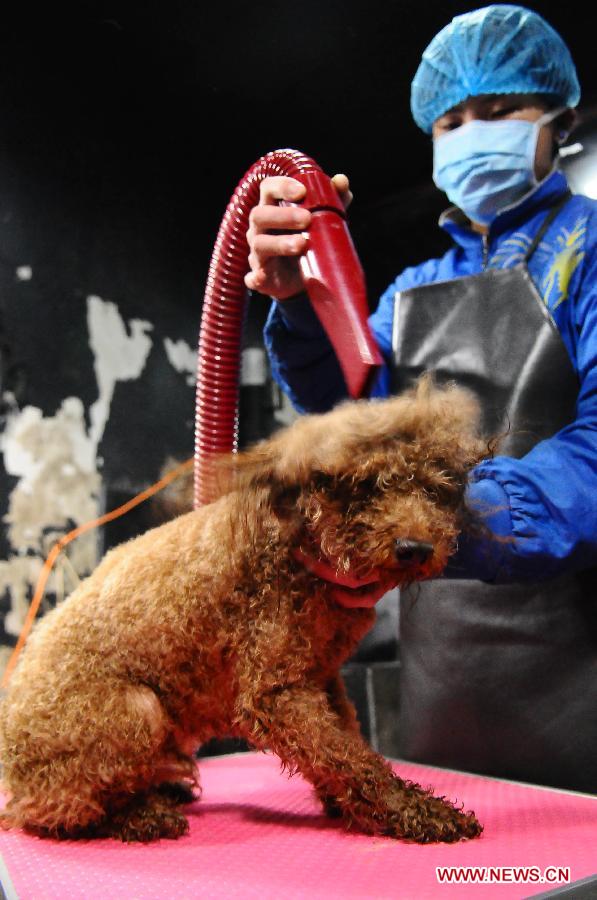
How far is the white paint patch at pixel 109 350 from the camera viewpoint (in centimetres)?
182

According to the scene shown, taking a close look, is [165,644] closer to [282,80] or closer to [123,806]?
[123,806]

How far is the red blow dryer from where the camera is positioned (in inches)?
34.2

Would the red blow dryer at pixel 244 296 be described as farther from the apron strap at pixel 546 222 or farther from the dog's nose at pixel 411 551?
the apron strap at pixel 546 222

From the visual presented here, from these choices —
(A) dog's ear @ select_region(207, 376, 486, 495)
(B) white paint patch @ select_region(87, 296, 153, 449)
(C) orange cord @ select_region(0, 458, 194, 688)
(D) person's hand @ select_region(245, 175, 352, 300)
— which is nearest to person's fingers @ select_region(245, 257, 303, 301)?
(D) person's hand @ select_region(245, 175, 352, 300)

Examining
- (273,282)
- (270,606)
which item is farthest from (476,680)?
(273,282)

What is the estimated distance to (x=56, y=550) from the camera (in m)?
1.72

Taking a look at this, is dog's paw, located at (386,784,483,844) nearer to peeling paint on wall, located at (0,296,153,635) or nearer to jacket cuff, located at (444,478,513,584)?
jacket cuff, located at (444,478,513,584)

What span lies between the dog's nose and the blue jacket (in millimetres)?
180

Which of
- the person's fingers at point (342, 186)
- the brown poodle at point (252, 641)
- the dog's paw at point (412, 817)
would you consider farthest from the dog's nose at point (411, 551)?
the person's fingers at point (342, 186)

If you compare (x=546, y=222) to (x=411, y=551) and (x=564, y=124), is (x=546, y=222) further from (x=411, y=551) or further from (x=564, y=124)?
(x=411, y=551)

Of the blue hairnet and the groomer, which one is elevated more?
the blue hairnet

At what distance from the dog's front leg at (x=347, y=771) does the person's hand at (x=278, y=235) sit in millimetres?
559

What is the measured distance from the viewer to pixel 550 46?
4.36 ft

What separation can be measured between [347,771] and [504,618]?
1.79ft
